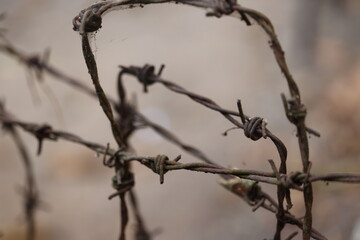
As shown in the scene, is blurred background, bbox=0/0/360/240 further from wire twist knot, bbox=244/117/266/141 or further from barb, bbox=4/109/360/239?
wire twist knot, bbox=244/117/266/141

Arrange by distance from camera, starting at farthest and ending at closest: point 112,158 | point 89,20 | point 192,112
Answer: point 192,112, point 112,158, point 89,20

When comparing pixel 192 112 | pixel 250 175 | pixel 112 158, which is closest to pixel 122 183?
pixel 112 158

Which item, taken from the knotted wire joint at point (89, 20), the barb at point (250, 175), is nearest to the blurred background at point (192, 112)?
the barb at point (250, 175)

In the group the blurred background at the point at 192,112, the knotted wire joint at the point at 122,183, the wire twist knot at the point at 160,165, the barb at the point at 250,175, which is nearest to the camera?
the barb at the point at 250,175

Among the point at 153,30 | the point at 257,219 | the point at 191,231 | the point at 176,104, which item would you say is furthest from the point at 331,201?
the point at 153,30

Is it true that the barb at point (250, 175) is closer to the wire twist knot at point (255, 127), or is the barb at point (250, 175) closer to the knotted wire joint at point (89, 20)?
the wire twist knot at point (255, 127)

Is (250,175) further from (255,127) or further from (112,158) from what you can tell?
(112,158)

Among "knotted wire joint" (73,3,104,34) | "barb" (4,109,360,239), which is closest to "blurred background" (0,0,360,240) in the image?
"barb" (4,109,360,239)

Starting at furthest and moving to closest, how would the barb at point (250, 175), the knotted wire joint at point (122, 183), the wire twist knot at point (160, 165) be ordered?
the knotted wire joint at point (122, 183), the wire twist knot at point (160, 165), the barb at point (250, 175)

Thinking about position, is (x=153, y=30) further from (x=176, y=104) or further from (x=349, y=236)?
(x=349, y=236)
